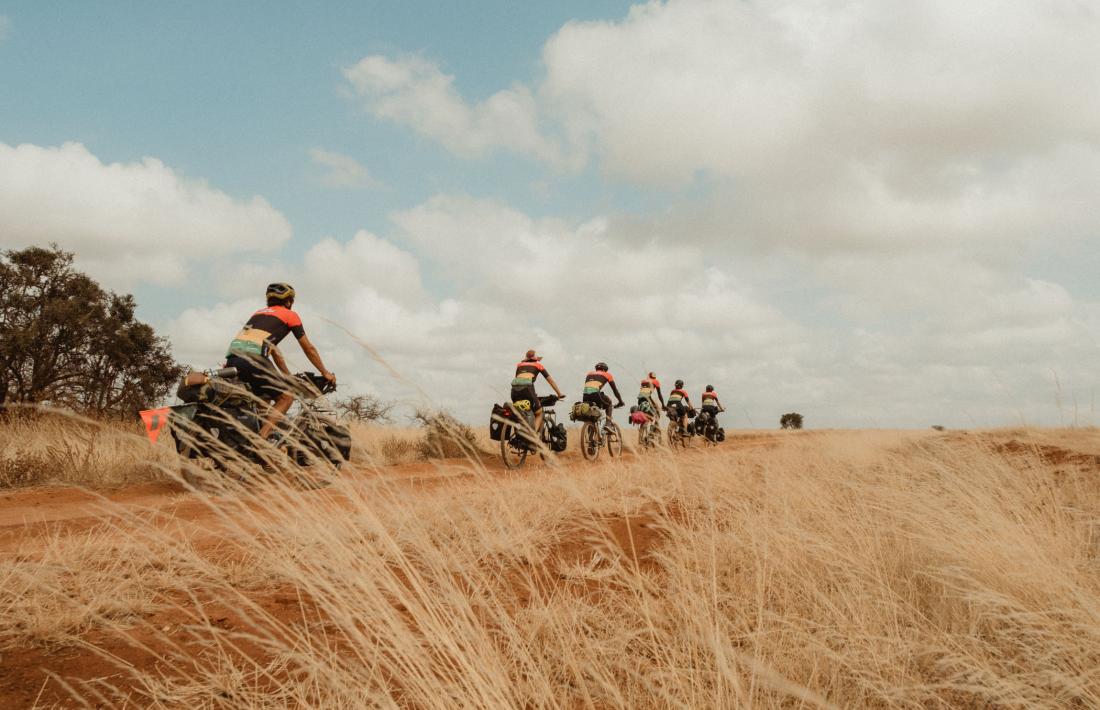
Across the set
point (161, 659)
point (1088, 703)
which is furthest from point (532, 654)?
point (1088, 703)

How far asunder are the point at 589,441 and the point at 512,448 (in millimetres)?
2086

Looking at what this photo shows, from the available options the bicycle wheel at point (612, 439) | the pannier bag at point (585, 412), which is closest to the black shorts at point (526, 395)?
the pannier bag at point (585, 412)

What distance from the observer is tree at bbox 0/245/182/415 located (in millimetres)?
15117

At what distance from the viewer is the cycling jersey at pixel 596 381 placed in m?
14.4

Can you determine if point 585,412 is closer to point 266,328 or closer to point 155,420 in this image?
point 266,328

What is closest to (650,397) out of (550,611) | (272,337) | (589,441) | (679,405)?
(550,611)

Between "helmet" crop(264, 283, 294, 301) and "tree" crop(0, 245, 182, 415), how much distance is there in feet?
32.3

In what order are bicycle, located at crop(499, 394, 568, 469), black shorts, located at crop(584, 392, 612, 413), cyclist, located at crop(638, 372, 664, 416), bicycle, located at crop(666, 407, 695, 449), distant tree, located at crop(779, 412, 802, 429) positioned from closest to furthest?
1. cyclist, located at crop(638, 372, 664, 416)
2. bicycle, located at crop(499, 394, 568, 469)
3. black shorts, located at crop(584, 392, 612, 413)
4. bicycle, located at crop(666, 407, 695, 449)
5. distant tree, located at crop(779, 412, 802, 429)

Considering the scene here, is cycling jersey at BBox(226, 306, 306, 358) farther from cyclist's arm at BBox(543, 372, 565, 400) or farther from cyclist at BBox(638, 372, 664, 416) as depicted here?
cyclist's arm at BBox(543, 372, 565, 400)

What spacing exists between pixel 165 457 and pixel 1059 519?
8.68 m

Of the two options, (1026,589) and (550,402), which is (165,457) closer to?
(550,402)

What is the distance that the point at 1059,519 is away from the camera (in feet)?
13.4

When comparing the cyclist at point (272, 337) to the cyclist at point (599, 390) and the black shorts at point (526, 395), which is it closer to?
the black shorts at point (526, 395)

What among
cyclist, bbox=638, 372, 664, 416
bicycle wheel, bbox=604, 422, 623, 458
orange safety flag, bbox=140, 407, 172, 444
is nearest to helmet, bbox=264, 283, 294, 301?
orange safety flag, bbox=140, 407, 172, 444
